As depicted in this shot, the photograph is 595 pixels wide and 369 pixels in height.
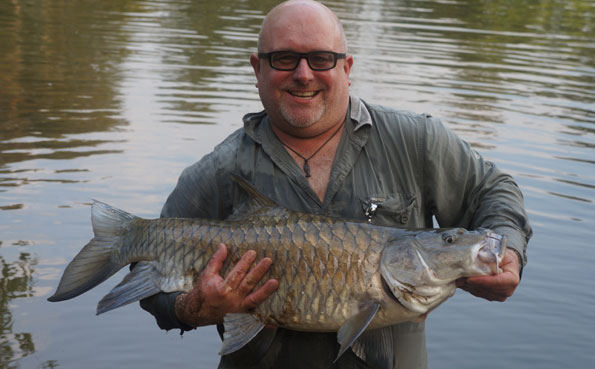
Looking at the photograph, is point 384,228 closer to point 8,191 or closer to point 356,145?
point 356,145

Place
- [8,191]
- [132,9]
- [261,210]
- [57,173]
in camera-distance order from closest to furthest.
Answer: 1. [261,210]
2. [8,191]
3. [57,173]
4. [132,9]

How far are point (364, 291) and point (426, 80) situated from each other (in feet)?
38.5

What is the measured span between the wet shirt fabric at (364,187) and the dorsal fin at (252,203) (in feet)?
0.30

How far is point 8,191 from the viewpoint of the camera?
26.3ft

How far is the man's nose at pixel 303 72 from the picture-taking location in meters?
3.68

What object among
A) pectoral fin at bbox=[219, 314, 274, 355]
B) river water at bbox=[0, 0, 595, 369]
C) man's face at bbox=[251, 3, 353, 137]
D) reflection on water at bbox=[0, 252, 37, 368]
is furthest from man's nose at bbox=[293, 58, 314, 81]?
reflection on water at bbox=[0, 252, 37, 368]

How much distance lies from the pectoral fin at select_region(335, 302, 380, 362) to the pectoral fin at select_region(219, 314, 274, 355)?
40 centimetres

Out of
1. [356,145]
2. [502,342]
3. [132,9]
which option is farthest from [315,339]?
[132,9]

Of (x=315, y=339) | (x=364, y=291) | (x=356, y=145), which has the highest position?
(x=356, y=145)

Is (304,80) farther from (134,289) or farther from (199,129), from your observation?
(199,129)

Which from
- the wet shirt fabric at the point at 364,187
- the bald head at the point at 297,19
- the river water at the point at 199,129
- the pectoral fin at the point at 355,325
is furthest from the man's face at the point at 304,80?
the river water at the point at 199,129

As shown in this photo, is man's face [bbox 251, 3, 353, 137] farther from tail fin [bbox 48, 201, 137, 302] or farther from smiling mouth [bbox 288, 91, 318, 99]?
tail fin [bbox 48, 201, 137, 302]

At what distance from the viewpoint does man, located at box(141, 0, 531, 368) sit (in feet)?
12.1

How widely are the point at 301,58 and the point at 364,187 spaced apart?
2.17ft
